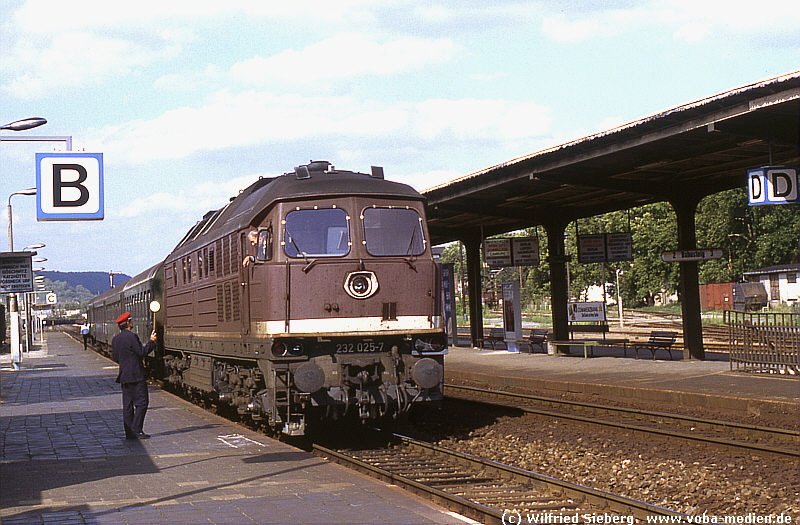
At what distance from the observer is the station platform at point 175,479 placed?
7945mm

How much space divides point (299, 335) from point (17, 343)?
87.2ft

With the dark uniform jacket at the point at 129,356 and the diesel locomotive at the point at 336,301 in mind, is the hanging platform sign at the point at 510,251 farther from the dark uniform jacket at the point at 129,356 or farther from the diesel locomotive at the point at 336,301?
the dark uniform jacket at the point at 129,356

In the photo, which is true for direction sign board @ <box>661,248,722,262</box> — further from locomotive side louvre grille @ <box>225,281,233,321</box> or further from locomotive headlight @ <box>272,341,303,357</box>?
locomotive headlight @ <box>272,341,303,357</box>

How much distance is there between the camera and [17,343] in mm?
35312

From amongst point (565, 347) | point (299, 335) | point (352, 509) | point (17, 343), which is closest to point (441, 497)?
point (352, 509)

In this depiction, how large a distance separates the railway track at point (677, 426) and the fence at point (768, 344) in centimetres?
449

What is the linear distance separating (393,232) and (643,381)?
8.29 metres

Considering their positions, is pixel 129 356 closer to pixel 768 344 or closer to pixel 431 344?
pixel 431 344

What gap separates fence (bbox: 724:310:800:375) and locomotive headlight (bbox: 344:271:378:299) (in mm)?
9028

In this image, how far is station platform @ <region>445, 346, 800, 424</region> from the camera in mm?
15281

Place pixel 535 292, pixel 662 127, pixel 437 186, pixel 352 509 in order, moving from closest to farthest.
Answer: pixel 352 509 → pixel 662 127 → pixel 437 186 → pixel 535 292

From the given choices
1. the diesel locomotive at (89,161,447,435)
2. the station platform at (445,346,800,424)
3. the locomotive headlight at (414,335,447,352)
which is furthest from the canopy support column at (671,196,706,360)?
the locomotive headlight at (414,335,447,352)

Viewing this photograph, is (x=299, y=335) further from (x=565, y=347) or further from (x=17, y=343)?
(x=17, y=343)

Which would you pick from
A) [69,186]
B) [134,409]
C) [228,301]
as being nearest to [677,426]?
[228,301]
